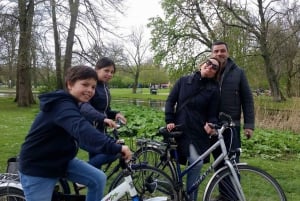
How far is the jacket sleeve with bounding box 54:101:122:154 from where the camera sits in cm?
270


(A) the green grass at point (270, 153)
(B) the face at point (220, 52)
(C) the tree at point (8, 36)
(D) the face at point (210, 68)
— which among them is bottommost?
(A) the green grass at point (270, 153)

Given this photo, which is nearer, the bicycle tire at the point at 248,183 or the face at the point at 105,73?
the bicycle tire at the point at 248,183

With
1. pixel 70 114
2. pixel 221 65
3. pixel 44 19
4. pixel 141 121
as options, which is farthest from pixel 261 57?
pixel 70 114

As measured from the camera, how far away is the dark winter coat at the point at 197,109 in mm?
4270

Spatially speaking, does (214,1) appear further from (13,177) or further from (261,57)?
(13,177)

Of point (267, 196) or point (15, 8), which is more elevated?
point (15, 8)

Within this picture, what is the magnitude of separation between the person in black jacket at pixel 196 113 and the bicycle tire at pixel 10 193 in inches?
68.4

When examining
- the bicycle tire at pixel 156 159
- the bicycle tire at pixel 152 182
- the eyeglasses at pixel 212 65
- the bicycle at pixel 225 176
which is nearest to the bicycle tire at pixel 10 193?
the bicycle tire at pixel 152 182

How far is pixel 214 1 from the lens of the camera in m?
28.2

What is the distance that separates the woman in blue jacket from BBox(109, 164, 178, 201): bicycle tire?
1.54 feet

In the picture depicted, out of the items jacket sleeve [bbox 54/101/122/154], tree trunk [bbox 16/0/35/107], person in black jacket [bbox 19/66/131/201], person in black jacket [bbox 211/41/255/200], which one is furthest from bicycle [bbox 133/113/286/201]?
tree trunk [bbox 16/0/35/107]

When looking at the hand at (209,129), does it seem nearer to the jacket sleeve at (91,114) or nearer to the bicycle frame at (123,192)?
the jacket sleeve at (91,114)

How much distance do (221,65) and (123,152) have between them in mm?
1994

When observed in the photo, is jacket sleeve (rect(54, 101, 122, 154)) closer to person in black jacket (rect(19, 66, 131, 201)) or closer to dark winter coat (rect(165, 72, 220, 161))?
person in black jacket (rect(19, 66, 131, 201))
